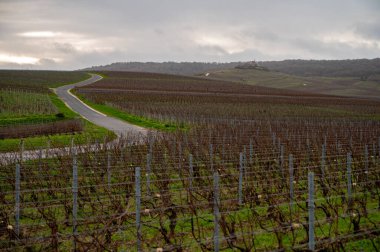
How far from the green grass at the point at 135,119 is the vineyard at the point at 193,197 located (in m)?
8.81

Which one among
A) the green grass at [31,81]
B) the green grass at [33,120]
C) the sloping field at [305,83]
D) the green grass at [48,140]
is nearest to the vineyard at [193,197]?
the green grass at [48,140]

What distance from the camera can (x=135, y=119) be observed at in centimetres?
4088

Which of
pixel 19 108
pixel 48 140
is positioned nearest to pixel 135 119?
pixel 19 108

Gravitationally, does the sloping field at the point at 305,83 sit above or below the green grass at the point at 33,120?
above

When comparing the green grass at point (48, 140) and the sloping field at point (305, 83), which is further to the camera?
the sloping field at point (305, 83)

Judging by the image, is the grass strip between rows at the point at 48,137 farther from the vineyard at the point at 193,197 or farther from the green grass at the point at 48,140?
the vineyard at the point at 193,197

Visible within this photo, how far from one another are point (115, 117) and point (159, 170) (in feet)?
95.8

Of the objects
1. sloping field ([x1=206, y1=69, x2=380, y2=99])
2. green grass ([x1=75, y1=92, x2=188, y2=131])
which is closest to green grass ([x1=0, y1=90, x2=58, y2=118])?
green grass ([x1=75, y1=92, x2=188, y2=131])

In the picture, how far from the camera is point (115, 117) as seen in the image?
43688mm

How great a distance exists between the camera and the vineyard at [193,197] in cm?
756

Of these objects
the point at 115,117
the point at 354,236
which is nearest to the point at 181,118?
the point at 115,117

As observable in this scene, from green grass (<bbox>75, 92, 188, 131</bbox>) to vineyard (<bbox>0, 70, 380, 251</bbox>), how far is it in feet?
28.9

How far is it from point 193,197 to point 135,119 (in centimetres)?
3139

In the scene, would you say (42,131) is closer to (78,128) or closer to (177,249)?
(78,128)
